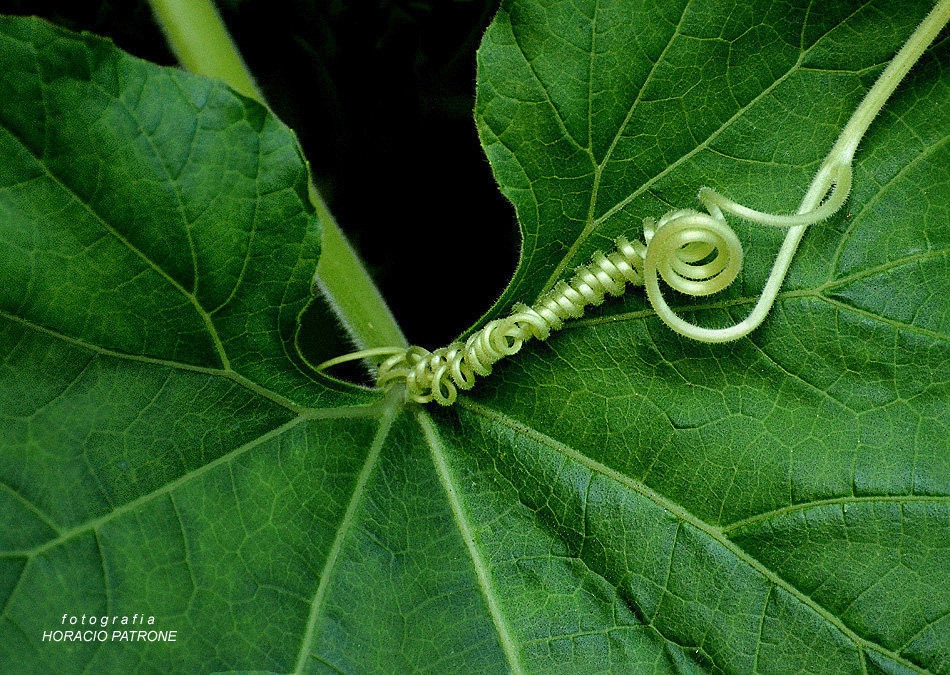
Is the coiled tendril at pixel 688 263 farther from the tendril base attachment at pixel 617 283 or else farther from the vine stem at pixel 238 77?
the vine stem at pixel 238 77

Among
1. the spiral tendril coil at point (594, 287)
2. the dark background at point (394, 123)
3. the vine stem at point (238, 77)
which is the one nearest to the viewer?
→ the spiral tendril coil at point (594, 287)

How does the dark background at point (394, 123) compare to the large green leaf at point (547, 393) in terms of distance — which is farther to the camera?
the dark background at point (394, 123)

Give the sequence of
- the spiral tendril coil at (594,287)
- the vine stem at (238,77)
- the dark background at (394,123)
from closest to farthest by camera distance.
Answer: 1. the spiral tendril coil at (594,287)
2. the vine stem at (238,77)
3. the dark background at (394,123)

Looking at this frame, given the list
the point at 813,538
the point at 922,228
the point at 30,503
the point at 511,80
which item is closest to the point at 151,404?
the point at 30,503

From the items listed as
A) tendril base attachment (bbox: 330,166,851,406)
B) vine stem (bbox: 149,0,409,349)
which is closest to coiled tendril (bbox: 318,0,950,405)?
tendril base attachment (bbox: 330,166,851,406)

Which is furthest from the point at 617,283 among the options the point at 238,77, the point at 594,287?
the point at 238,77

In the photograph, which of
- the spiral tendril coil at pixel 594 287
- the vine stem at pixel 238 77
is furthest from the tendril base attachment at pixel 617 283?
the vine stem at pixel 238 77

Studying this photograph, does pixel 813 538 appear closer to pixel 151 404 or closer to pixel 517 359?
pixel 517 359
